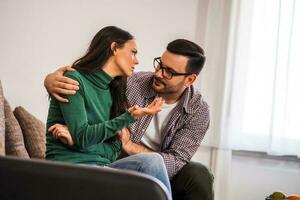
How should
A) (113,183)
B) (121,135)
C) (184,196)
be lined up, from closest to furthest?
(113,183) < (121,135) < (184,196)

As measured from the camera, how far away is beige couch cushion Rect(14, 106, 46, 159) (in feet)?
6.00

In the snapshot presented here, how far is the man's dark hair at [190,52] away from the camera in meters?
1.84

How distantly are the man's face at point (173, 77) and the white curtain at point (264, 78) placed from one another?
817 millimetres

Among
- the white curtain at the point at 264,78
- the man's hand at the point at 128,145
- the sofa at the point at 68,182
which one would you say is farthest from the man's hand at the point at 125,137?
the white curtain at the point at 264,78

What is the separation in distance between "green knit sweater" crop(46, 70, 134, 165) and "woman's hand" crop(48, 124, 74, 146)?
12mm

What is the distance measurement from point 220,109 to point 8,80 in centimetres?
126

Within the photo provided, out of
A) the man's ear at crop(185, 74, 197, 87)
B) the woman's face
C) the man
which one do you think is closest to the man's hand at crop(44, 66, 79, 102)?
the woman's face

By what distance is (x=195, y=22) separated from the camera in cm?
265

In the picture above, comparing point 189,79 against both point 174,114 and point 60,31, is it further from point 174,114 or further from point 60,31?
point 60,31

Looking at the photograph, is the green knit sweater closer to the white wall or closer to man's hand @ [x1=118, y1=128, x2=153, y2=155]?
man's hand @ [x1=118, y1=128, x2=153, y2=155]

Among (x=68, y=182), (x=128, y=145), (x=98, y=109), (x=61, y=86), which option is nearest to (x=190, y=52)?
(x=128, y=145)

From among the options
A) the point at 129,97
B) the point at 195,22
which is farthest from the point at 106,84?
the point at 195,22

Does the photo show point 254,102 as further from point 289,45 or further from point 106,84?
point 106,84

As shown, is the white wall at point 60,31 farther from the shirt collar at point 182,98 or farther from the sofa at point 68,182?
the sofa at point 68,182
